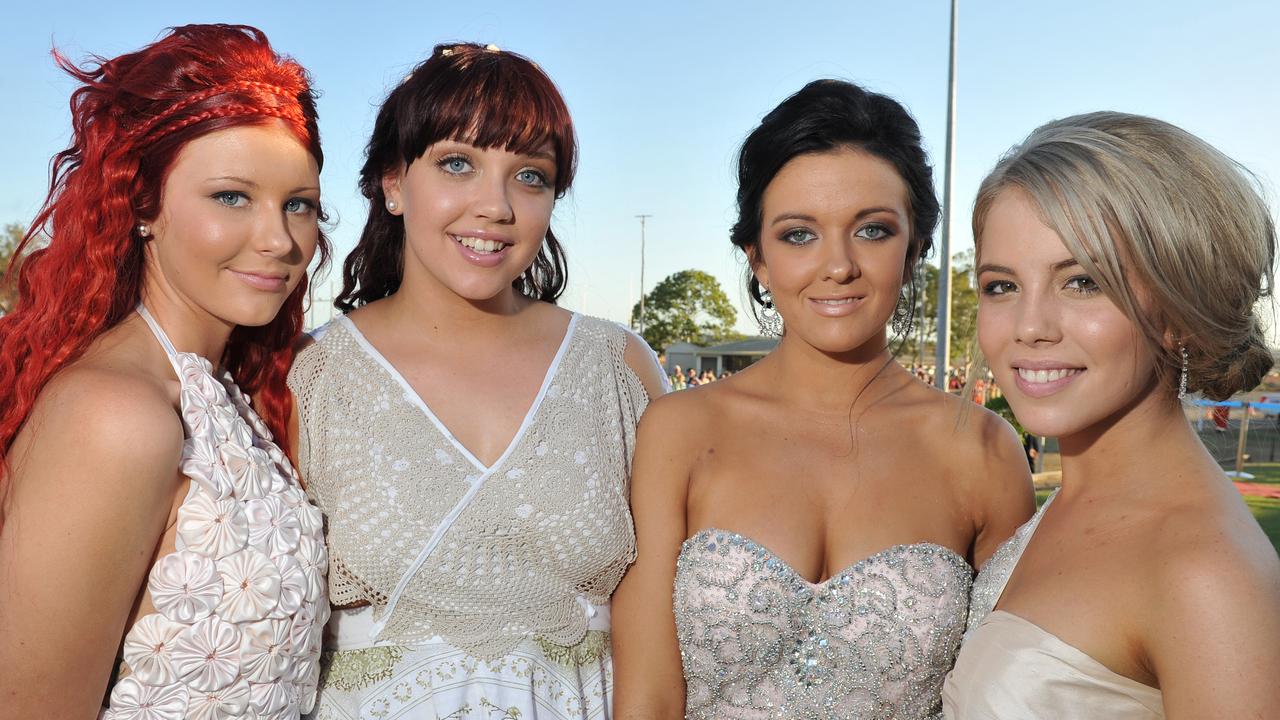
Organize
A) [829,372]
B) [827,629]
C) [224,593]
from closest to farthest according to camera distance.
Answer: [224,593] < [827,629] < [829,372]

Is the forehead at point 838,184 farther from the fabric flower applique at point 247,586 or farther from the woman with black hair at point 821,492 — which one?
the fabric flower applique at point 247,586

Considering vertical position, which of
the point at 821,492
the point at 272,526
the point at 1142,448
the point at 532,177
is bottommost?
the point at 821,492

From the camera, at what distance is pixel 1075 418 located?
2037mm

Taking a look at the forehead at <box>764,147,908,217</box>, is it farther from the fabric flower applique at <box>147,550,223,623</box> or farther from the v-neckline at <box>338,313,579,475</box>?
the fabric flower applique at <box>147,550,223,623</box>

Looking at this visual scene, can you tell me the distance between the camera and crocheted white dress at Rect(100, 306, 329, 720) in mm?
2133

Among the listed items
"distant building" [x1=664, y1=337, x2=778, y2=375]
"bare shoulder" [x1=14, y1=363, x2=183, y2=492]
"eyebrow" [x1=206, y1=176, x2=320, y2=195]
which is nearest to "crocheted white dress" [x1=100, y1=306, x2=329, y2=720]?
"bare shoulder" [x1=14, y1=363, x2=183, y2=492]

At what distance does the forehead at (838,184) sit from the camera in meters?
2.69

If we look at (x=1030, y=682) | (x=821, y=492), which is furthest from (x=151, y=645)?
(x=1030, y=682)

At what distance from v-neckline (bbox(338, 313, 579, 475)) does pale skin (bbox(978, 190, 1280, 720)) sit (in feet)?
4.43

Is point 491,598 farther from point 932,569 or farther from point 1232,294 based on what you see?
point 1232,294

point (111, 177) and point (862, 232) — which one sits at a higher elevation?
point (111, 177)

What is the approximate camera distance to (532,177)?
2.89 metres

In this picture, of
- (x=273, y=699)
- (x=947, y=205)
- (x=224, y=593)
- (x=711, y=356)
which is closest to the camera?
(x=224, y=593)

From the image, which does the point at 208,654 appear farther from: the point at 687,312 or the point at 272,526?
the point at 687,312
